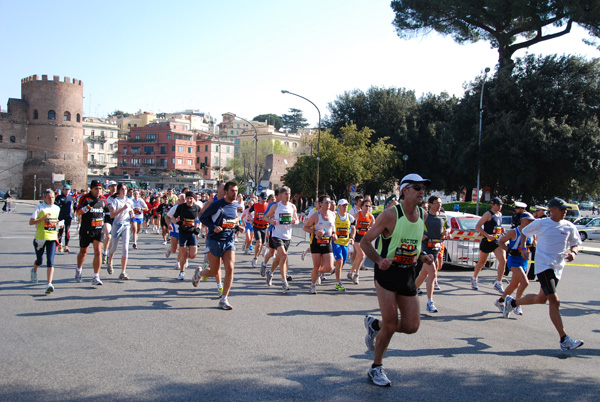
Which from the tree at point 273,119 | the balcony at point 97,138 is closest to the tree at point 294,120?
the tree at point 273,119

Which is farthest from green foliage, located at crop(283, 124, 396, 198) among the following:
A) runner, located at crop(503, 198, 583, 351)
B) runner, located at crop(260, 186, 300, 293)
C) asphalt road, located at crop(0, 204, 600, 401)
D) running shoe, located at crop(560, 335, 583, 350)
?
running shoe, located at crop(560, 335, 583, 350)

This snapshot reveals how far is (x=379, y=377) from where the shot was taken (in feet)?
15.7

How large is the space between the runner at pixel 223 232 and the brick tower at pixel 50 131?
77.2 meters

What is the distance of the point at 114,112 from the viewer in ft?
524

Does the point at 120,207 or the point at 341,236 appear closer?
the point at 120,207

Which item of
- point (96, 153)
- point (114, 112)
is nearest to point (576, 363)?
point (96, 153)

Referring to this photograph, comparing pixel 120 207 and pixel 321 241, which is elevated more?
pixel 120 207

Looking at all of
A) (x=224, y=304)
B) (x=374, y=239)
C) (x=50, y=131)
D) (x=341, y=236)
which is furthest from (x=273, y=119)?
(x=374, y=239)

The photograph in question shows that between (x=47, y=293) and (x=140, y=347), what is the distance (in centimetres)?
363

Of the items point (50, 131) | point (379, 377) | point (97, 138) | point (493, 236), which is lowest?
point (379, 377)

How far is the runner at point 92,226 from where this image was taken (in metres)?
9.33

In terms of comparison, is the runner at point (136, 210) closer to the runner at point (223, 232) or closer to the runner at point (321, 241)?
the runner at point (321, 241)

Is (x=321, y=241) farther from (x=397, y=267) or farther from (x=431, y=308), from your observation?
(x=397, y=267)

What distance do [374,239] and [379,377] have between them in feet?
4.23
